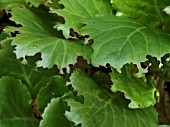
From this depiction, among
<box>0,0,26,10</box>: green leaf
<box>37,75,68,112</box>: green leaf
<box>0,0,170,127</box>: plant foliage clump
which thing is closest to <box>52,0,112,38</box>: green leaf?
<box>0,0,170,127</box>: plant foliage clump

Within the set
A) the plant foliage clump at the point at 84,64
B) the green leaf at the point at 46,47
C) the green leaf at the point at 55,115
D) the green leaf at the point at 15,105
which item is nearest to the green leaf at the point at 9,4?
the plant foliage clump at the point at 84,64

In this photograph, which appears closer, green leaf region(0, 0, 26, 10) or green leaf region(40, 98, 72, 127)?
green leaf region(40, 98, 72, 127)

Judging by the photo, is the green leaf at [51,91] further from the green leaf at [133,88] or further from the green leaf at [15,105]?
the green leaf at [133,88]

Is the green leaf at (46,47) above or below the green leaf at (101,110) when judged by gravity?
above

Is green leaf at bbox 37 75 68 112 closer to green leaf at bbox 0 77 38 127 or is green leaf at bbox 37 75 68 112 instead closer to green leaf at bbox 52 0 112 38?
green leaf at bbox 0 77 38 127

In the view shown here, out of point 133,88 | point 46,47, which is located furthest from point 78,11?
point 133,88

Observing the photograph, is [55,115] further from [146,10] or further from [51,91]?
[146,10]

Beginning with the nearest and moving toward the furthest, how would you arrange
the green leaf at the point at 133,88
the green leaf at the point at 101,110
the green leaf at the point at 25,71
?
the green leaf at the point at 101,110 < the green leaf at the point at 133,88 < the green leaf at the point at 25,71
